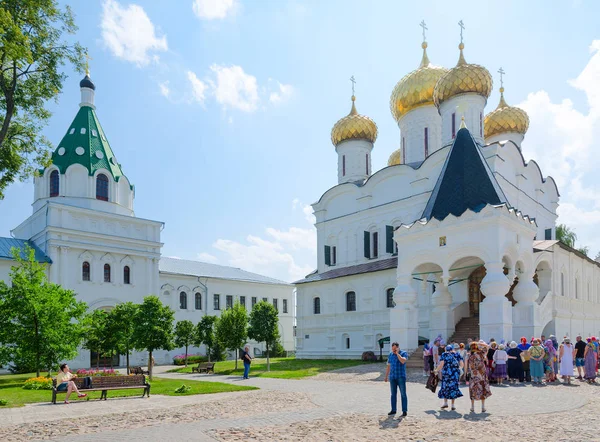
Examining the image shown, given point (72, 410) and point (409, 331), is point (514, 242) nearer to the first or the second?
point (409, 331)

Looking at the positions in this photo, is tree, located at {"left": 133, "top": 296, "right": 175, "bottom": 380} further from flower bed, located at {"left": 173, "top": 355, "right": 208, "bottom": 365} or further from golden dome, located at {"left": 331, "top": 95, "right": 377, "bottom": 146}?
golden dome, located at {"left": 331, "top": 95, "right": 377, "bottom": 146}

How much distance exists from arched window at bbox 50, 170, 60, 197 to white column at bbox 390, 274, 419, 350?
82.7ft

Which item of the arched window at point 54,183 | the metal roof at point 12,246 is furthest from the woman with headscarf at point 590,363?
the arched window at point 54,183

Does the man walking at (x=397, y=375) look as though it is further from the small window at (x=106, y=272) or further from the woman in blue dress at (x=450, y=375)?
the small window at (x=106, y=272)

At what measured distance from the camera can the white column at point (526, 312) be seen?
64.0 ft

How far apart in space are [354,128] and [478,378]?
1179 inches

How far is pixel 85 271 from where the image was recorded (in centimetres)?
3406

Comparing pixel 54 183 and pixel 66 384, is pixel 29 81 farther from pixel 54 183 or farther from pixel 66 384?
pixel 54 183

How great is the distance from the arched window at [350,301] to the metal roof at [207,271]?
15.4 m

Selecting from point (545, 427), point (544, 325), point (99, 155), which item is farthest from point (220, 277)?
point (545, 427)

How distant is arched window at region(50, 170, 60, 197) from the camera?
35188mm

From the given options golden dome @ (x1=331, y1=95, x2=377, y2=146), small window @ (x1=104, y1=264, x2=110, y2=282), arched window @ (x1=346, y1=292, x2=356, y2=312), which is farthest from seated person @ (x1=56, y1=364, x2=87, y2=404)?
golden dome @ (x1=331, y1=95, x2=377, y2=146)

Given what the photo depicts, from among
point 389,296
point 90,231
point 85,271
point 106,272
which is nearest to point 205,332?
point 106,272

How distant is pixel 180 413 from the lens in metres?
11.3
